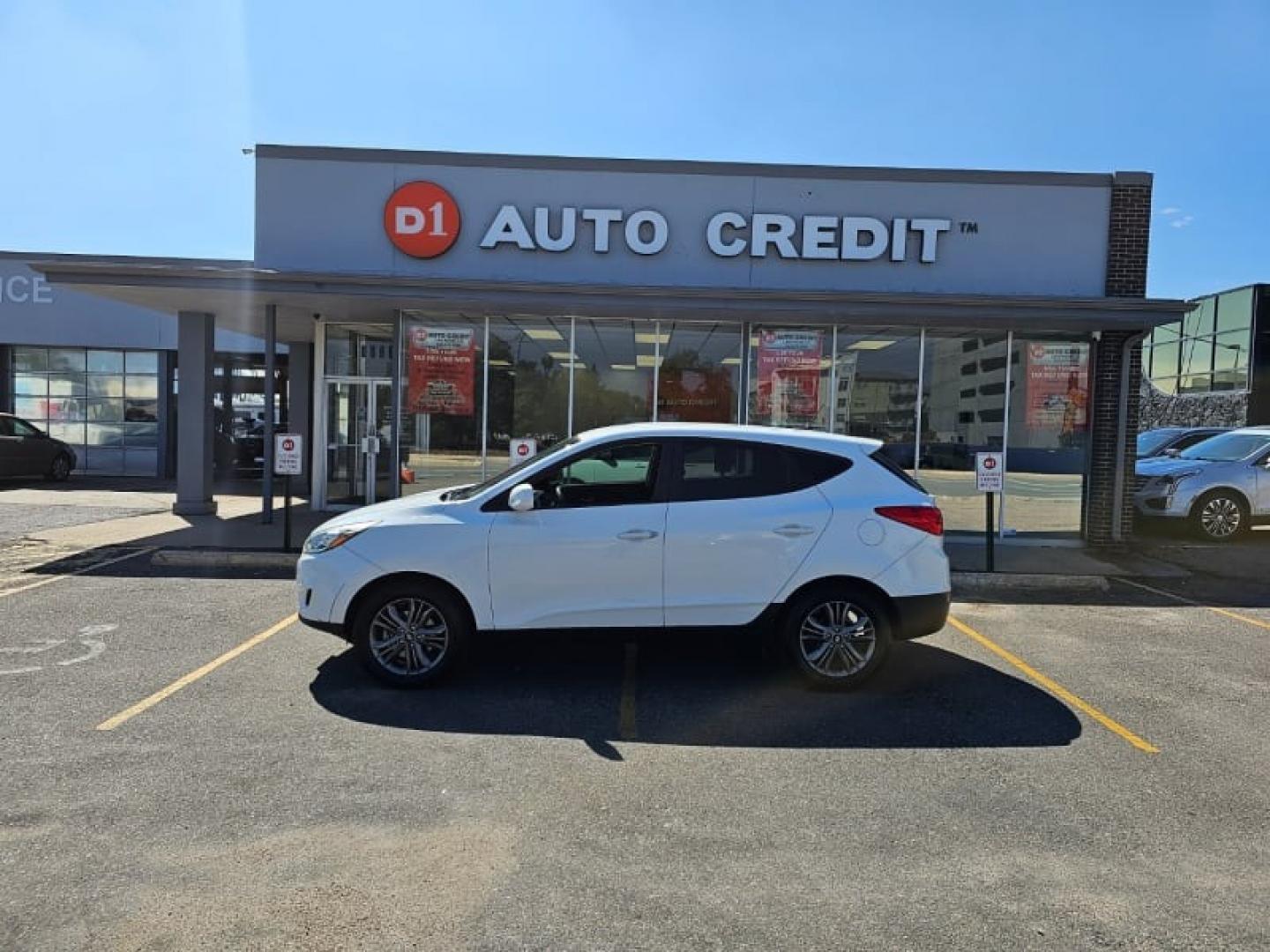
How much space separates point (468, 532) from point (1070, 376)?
34.8ft

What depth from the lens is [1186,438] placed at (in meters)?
15.6

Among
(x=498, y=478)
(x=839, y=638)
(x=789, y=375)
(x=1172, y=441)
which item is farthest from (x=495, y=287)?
(x=1172, y=441)

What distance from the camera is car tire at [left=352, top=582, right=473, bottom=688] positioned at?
564cm

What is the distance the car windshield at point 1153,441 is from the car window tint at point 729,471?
12.4 metres

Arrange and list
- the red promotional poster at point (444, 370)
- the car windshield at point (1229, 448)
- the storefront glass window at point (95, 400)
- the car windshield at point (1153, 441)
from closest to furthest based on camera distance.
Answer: the red promotional poster at point (444, 370) < the car windshield at point (1229, 448) < the car windshield at point (1153, 441) < the storefront glass window at point (95, 400)

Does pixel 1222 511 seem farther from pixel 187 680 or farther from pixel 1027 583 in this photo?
pixel 187 680

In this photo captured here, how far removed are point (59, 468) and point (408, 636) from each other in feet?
57.9

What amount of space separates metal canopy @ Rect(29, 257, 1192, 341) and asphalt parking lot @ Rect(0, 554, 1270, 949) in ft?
19.4

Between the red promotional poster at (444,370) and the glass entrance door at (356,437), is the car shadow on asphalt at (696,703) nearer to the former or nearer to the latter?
the red promotional poster at (444,370)

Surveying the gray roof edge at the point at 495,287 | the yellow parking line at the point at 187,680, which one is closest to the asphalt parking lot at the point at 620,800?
the yellow parking line at the point at 187,680

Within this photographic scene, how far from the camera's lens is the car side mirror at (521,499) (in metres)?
5.53

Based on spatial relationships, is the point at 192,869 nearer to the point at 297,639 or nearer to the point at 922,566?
the point at 297,639

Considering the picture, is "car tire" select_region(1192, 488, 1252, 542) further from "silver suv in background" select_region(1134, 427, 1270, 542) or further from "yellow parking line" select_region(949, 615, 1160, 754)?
"yellow parking line" select_region(949, 615, 1160, 754)

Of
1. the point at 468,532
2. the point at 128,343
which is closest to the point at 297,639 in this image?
the point at 468,532
